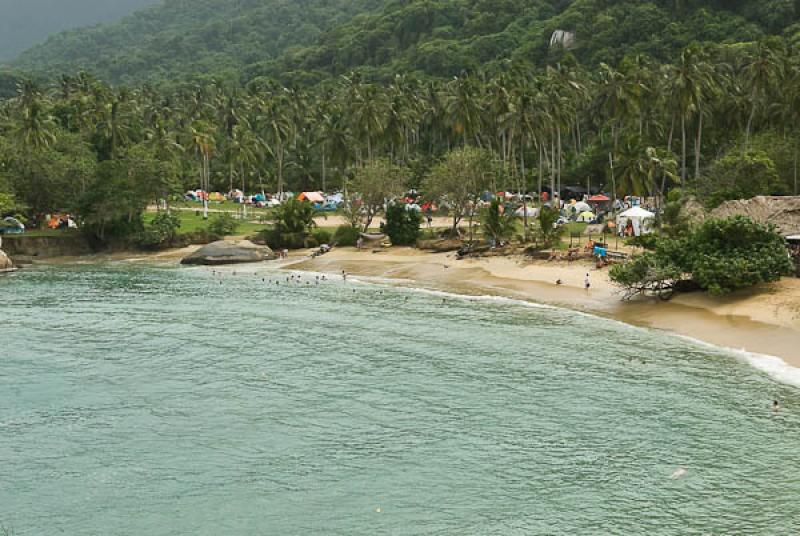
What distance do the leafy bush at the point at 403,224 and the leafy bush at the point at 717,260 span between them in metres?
32.8

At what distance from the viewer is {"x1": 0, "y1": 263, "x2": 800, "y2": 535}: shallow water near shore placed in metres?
23.8

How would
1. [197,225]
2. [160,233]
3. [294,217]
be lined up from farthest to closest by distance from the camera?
[197,225] < [160,233] < [294,217]

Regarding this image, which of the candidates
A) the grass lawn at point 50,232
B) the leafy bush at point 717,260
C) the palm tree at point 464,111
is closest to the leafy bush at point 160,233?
the grass lawn at point 50,232

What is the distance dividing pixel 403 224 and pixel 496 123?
86.3 feet

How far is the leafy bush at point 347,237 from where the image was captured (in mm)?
84812

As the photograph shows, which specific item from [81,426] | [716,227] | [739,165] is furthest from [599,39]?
[81,426]

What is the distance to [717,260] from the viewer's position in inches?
1837

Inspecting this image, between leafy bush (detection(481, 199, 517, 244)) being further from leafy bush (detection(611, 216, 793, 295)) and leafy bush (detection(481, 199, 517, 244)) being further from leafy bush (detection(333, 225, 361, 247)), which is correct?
leafy bush (detection(611, 216, 793, 295))

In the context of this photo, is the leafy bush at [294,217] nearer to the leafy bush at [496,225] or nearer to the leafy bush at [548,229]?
the leafy bush at [496,225]

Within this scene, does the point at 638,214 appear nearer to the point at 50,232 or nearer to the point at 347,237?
the point at 347,237

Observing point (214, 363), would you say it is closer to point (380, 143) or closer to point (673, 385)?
point (673, 385)

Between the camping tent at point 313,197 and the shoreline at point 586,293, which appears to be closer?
the shoreline at point 586,293

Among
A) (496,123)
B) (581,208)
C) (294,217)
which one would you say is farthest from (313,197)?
(581,208)

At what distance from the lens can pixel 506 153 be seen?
107 meters
